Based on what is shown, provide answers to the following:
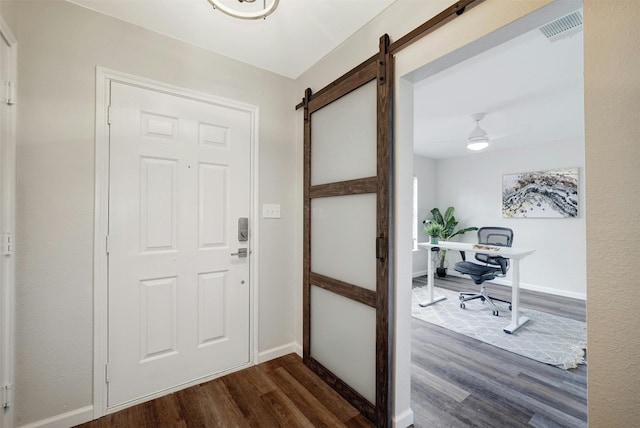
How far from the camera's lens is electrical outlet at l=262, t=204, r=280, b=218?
2301 mm

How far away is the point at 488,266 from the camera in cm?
365

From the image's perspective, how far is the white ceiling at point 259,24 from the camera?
5.29 feet

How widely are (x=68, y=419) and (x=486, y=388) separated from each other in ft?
9.05

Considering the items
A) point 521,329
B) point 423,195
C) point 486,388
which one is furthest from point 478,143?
point 486,388

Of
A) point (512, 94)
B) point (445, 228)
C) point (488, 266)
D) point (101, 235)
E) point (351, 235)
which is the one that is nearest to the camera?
point (101, 235)

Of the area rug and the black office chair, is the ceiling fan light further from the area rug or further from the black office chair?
the area rug

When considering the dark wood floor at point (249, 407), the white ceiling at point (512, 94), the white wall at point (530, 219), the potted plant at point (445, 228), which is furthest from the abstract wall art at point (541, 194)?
the dark wood floor at point (249, 407)

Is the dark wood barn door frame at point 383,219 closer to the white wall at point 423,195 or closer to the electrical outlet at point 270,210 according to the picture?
the electrical outlet at point 270,210

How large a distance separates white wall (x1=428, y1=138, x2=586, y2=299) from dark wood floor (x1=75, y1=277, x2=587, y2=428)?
9.14 ft

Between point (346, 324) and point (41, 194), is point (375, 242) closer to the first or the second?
point (346, 324)

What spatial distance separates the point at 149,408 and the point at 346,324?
1.40m

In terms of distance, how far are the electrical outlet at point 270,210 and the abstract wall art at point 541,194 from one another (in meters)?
4.58

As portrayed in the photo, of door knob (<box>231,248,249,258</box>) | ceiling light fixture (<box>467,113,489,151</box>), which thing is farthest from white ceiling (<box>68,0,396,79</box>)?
ceiling light fixture (<box>467,113,489,151</box>)

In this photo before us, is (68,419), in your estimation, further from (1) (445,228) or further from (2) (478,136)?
(1) (445,228)
